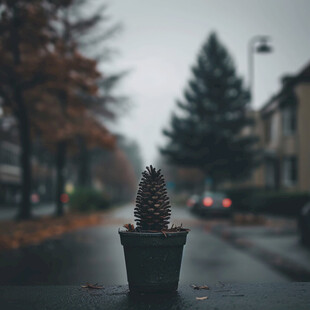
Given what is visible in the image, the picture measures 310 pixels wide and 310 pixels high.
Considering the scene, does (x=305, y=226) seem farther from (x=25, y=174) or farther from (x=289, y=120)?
(x=289, y=120)

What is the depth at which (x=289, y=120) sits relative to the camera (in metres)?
34.7

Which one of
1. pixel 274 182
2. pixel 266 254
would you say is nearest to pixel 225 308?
pixel 266 254

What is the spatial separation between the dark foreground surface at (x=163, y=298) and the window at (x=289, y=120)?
30.9 m

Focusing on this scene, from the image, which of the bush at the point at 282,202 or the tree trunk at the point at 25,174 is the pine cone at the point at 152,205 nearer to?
the tree trunk at the point at 25,174

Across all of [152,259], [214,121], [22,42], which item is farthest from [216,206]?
[152,259]

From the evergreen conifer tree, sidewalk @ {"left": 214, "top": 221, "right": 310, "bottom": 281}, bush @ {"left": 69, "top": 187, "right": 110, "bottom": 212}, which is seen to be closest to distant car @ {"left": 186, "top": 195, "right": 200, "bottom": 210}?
bush @ {"left": 69, "top": 187, "right": 110, "bottom": 212}

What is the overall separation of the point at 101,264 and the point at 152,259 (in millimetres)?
6678

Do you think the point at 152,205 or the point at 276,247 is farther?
the point at 276,247

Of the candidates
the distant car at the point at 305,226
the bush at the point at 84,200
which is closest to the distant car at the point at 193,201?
the bush at the point at 84,200

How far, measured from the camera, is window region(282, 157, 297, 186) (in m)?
34.5

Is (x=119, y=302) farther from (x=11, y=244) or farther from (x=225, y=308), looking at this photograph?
(x=11, y=244)

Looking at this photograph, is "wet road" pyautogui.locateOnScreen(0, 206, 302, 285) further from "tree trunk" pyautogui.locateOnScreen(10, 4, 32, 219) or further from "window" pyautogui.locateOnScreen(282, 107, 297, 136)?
"window" pyautogui.locateOnScreen(282, 107, 297, 136)

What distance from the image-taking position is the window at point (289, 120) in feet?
112

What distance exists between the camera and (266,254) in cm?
1237
